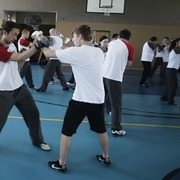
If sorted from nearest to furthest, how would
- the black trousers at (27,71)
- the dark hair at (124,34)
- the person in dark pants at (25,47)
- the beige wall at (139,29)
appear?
the dark hair at (124,34), the person in dark pants at (25,47), the black trousers at (27,71), the beige wall at (139,29)

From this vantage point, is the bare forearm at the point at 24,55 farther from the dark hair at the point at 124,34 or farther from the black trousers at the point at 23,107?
the dark hair at the point at 124,34

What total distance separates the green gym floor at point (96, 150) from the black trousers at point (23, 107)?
0.24m

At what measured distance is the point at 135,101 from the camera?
6.55 metres

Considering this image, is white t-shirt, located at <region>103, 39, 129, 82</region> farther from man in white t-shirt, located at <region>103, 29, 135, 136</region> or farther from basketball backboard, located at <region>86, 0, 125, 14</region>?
basketball backboard, located at <region>86, 0, 125, 14</region>

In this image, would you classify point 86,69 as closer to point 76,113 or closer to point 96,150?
point 76,113

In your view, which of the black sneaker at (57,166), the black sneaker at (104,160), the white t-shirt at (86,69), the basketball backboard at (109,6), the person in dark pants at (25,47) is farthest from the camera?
the basketball backboard at (109,6)

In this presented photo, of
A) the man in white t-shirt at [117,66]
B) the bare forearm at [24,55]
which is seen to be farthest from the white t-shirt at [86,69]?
the man in white t-shirt at [117,66]

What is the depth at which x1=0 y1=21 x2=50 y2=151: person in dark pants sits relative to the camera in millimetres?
2771

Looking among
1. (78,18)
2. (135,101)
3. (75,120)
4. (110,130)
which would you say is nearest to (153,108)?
(135,101)

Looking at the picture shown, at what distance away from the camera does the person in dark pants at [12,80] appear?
9.09 feet

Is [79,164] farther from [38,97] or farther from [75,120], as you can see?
[38,97]

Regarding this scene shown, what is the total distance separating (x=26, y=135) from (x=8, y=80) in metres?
1.23

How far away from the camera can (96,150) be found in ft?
11.7

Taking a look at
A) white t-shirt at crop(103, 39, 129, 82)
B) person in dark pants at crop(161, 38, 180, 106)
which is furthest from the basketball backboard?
white t-shirt at crop(103, 39, 129, 82)
